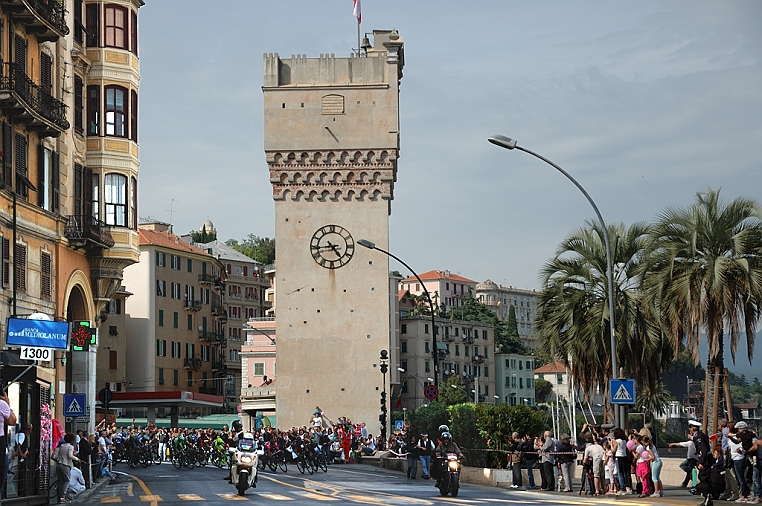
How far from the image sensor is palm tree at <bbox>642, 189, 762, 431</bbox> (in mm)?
32781

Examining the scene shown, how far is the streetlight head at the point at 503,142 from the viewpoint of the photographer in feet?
104

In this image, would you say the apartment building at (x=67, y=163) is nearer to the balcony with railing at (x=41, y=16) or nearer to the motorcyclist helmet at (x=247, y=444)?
the balcony with railing at (x=41, y=16)

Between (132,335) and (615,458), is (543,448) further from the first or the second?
(132,335)

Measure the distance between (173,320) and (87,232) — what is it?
2717 inches

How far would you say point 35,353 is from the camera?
2347cm

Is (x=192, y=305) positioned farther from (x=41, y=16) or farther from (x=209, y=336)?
(x=41, y=16)

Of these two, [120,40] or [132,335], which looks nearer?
[120,40]

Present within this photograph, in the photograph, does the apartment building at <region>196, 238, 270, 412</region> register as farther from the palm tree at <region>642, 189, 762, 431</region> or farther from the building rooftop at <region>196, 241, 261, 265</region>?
the palm tree at <region>642, 189, 762, 431</region>

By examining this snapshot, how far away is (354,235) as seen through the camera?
73.9 meters

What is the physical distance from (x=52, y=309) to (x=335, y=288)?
36159mm

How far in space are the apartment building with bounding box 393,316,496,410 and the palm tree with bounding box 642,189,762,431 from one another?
324 ft

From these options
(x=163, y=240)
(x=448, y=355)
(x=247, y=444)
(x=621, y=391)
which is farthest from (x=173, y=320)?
(x=621, y=391)

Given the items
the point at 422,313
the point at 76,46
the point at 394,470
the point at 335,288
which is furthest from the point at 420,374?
the point at 76,46

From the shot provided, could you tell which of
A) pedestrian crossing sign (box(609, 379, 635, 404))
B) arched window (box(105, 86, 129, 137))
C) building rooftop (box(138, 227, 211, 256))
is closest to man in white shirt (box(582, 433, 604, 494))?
pedestrian crossing sign (box(609, 379, 635, 404))
